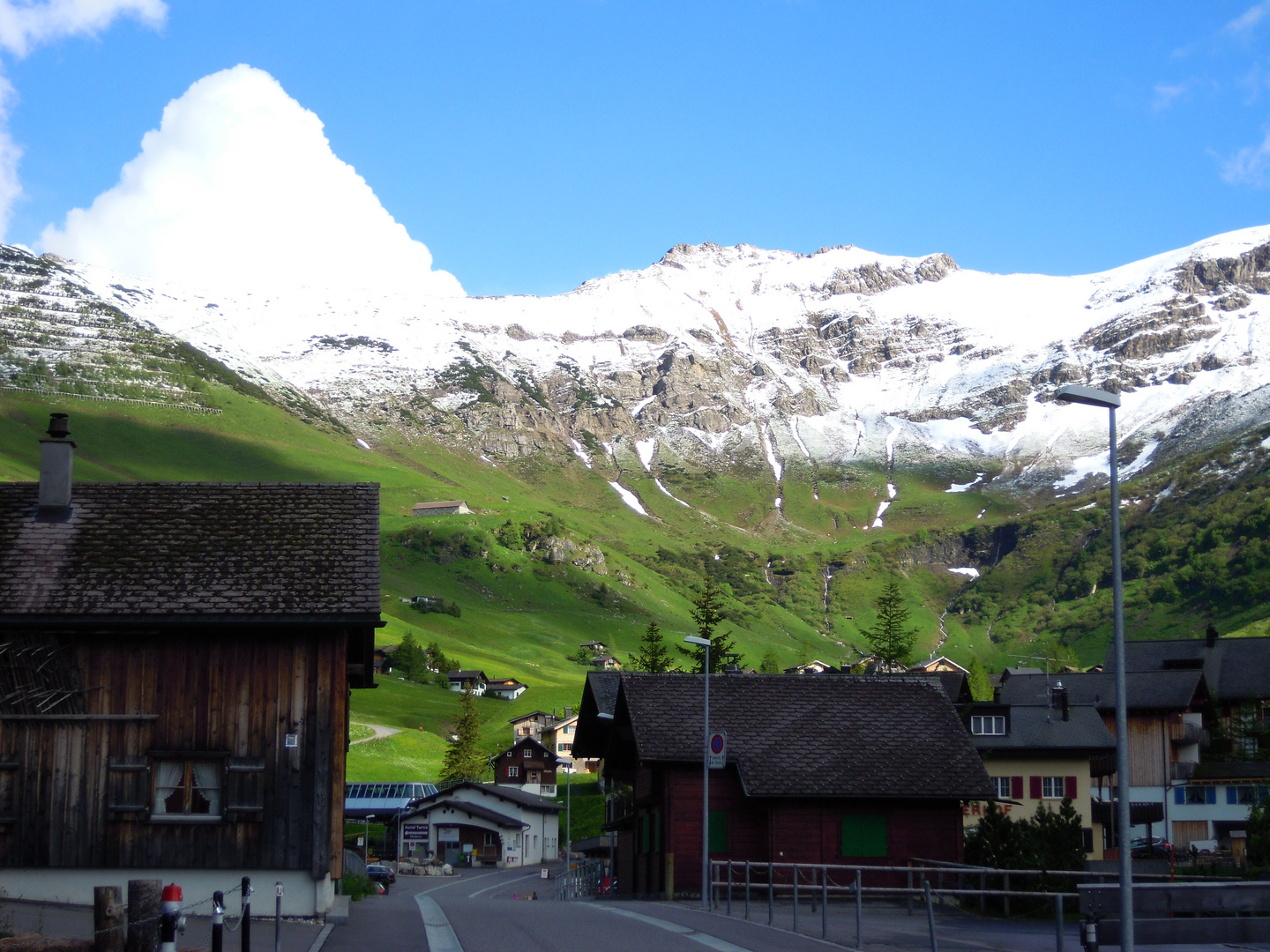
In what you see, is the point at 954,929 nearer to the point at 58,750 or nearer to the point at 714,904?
the point at 714,904

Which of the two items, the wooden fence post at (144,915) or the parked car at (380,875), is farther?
the parked car at (380,875)

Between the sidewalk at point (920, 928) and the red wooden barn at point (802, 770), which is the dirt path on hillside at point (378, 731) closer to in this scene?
the red wooden barn at point (802, 770)

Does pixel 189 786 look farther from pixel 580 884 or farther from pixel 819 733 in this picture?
pixel 580 884

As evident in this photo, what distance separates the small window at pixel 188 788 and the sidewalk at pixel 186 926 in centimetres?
205

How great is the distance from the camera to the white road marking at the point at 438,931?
19894mm

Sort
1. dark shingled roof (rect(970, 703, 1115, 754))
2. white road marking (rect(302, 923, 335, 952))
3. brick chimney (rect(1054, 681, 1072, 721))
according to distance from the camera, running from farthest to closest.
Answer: brick chimney (rect(1054, 681, 1072, 721)), dark shingled roof (rect(970, 703, 1115, 754)), white road marking (rect(302, 923, 335, 952))

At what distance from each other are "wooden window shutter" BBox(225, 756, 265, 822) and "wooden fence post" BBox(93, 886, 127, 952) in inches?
363

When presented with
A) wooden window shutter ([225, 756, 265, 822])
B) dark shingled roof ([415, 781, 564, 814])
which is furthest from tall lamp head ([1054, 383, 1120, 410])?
dark shingled roof ([415, 781, 564, 814])

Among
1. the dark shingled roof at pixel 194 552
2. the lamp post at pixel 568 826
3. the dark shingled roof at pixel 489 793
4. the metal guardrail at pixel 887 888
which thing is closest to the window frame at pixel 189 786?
the dark shingled roof at pixel 194 552

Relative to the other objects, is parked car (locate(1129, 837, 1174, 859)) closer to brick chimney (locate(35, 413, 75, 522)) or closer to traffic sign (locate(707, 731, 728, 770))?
traffic sign (locate(707, 731, 728, 770))

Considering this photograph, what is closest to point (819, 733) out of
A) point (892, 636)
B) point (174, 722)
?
point (174, 722)

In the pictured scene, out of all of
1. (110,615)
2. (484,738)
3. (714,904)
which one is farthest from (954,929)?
(484,738)

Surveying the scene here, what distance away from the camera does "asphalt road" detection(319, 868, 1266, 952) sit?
20.4 metres

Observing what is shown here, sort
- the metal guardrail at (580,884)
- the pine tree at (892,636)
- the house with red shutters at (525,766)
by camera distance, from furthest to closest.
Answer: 1. the house with red shutters at (525,766)
2. the pine tree at (892,636)
3. the metal guardrail at (580,884)
